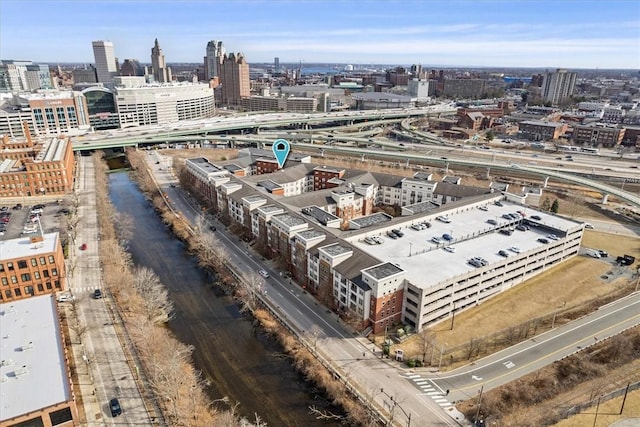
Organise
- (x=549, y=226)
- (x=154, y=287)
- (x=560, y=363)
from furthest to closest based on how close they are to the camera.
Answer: (x=549, y=226) < (x=154, y=287) < (x=560, y=363)

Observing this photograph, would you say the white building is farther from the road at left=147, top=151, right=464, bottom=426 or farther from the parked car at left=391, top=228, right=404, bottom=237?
the parked car at left=391, top=228, right=404, bottom=237

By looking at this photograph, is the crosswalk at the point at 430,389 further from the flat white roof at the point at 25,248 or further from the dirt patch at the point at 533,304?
the flat white roof at the point at 25,248

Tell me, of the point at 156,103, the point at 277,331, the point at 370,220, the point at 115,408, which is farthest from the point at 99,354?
the point at 156,103

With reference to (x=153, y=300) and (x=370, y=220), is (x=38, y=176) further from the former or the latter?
(x=370, y=220)

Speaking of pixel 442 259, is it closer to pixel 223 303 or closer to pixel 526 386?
pixel 526 386

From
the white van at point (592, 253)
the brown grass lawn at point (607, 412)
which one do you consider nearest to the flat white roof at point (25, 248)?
the brown grass lawn at point (607, 412)

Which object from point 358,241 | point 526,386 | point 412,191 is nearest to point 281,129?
point 412,191
